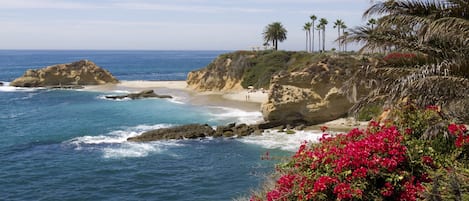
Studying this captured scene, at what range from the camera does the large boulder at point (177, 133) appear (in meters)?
35.2

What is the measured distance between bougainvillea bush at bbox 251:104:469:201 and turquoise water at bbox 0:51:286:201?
4350mm

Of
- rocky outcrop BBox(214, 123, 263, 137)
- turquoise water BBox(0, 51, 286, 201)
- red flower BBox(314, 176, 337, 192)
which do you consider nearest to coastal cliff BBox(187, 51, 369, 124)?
rocky outcrop BBox(214, 123, 263, 137)

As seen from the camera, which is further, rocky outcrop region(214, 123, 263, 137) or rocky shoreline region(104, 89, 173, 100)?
rocky shoreline region(104, 89, 173, 100)

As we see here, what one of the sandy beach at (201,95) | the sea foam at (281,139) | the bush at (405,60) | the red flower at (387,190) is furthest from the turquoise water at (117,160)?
the sandy beach at (201,95)

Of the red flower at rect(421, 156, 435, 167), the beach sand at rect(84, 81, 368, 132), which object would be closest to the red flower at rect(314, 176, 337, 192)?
the red flower at rect(421, 156, 435, 167)

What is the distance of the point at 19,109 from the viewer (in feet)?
179

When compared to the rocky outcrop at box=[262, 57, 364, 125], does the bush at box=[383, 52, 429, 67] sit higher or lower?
higher

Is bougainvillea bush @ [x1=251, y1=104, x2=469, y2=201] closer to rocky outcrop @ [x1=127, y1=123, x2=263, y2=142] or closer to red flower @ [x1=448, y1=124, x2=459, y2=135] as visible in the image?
red flower @ [x1=448, y1=124, x2=459, y2=135]

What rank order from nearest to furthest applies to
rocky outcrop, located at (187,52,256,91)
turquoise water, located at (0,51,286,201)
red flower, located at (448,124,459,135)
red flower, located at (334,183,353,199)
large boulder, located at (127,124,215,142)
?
1. red flower, located at (334,183,353,199)
2. red flower, located at (448,124,459,135)
3. turquoise water, located at (0,51,286,201)
4. large boulder, located at (127,124,215,142)
5. rocky outcrop, located at (187,52,256,91)

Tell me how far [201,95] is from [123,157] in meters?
36.8

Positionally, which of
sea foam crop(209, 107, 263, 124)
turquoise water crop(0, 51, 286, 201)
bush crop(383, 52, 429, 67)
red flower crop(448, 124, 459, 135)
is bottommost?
Result: turquoise water crop(0, 51, 286, 201)

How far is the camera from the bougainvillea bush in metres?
8.48

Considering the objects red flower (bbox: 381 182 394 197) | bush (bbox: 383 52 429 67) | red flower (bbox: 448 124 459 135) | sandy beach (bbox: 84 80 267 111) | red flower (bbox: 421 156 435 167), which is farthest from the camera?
sandy beach (bbox: 84 80 267 111)

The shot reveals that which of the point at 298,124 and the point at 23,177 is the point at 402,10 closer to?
the point at 23,177
